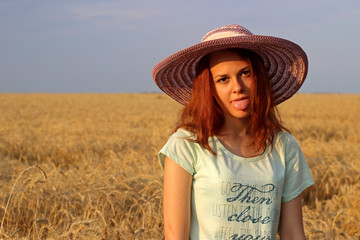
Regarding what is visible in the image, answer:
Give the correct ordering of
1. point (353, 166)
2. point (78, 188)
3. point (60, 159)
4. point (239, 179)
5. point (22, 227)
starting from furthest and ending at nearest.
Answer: point (60, 159) → point (353, 166) → point (78, 188) → point (22, 227) → point (239, 179)

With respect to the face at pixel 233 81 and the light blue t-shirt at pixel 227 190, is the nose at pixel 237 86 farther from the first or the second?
the light blue t-shirt at pixel 227 190

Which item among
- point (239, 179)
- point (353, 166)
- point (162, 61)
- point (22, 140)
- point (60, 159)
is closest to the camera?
point (239, 179)

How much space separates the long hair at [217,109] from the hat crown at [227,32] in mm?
69

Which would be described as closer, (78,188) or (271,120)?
(271,120)

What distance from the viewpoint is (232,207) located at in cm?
139

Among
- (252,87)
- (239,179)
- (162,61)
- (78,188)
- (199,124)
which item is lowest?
(78,188)

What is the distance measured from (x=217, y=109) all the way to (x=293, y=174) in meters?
0.40

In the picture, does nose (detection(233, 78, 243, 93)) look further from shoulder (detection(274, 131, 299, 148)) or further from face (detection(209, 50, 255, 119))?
shoulder (detection(274, 131, 299, 148))

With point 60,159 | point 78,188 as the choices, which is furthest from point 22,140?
point 78,188

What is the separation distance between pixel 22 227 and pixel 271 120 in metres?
2.06

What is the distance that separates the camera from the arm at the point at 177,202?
53.2 inches

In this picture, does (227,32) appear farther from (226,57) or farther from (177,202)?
(177,202)

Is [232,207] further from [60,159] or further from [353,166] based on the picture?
[60,159]

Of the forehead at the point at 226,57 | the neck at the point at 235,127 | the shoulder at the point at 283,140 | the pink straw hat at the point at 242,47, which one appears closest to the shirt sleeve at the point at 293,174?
the shoulder at the point at 283,140
